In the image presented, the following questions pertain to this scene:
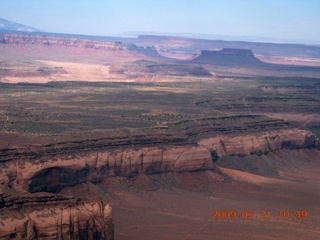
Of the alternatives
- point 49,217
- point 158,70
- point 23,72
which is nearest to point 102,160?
point 49,217

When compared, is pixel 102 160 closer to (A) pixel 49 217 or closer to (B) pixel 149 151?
(B) pixel 149 151

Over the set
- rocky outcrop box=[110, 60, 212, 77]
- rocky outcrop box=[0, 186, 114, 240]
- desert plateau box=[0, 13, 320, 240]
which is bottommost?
rocky outcrop box=[110, 60, 212, 77]

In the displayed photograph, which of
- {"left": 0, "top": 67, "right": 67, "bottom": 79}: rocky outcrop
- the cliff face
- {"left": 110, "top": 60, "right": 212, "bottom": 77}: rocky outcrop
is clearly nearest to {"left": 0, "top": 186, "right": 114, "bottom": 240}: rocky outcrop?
the cliff face

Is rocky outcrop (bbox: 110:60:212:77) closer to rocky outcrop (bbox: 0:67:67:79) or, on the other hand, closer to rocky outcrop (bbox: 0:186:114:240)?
rocky outcrop (bbox: 0:67:67:79)

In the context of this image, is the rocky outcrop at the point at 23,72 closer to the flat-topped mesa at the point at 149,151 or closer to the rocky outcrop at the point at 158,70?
the rocky outcrop at the point at 158,70

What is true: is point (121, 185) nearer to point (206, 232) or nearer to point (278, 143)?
point (206, 232)

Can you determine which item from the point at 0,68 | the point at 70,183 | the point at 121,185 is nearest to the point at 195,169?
the point at 121,185

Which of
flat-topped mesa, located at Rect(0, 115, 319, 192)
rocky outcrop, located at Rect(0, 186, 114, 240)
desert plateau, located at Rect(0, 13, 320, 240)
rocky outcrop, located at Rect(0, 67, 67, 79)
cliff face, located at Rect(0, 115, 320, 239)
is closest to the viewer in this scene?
rocky outcrop, located at Rect(0, 186, 114, 240)
